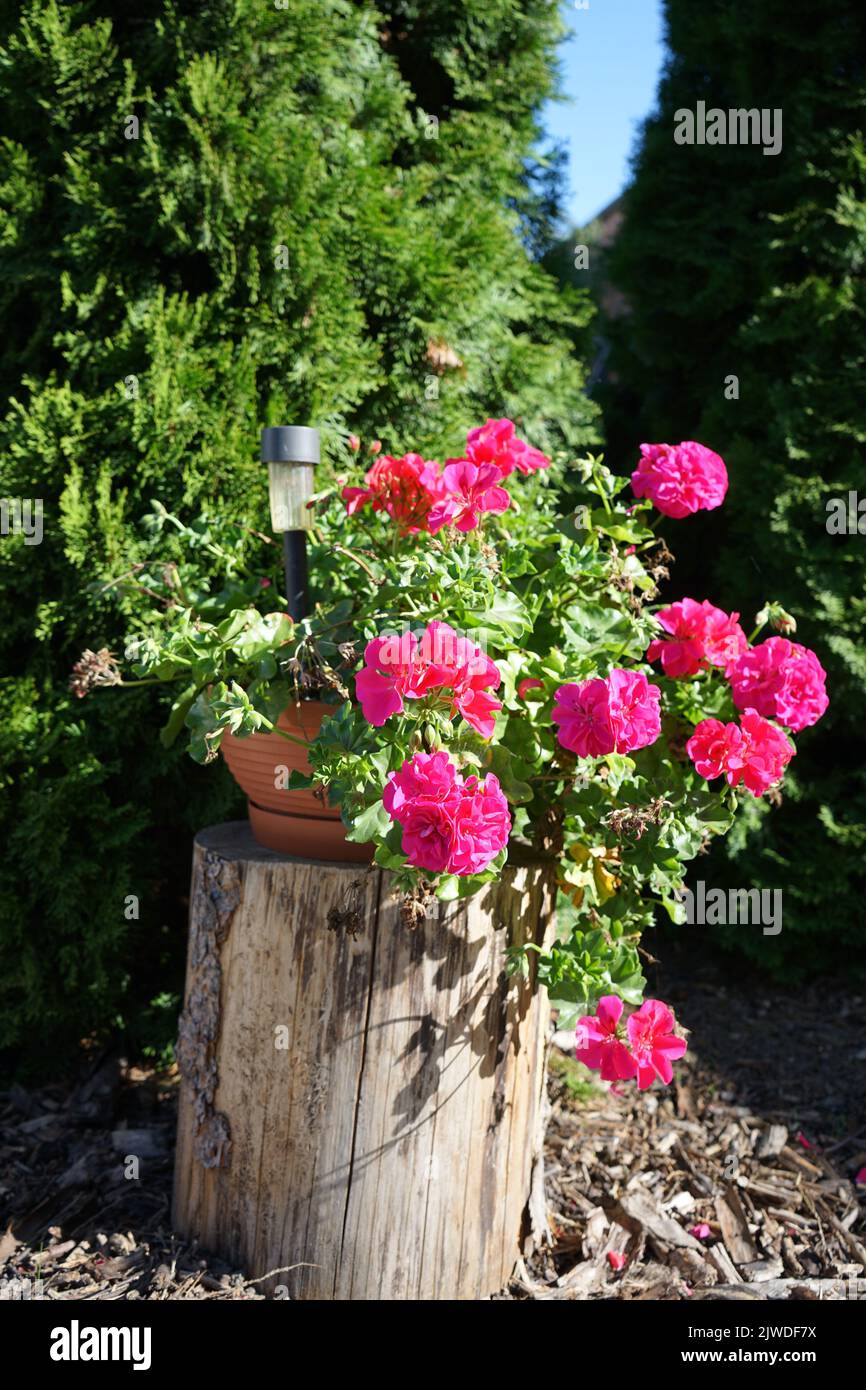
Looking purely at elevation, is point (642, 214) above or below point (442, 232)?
above

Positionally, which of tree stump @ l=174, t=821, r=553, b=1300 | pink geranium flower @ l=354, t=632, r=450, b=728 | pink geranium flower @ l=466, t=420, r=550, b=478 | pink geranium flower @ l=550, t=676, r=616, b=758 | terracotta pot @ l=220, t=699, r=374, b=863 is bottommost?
tree stump @ l=174, t=821, r=553, b=1300

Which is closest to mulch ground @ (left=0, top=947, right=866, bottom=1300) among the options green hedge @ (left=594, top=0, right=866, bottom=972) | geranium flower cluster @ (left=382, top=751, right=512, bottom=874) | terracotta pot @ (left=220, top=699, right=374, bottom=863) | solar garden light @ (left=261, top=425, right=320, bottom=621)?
green hedge @ (left=594, top=0, right=866, bottom=972)

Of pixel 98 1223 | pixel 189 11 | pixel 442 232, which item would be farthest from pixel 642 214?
pixel 98 1223

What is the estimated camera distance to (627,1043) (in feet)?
5.96

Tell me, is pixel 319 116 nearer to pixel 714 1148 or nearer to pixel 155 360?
pixel 155 360

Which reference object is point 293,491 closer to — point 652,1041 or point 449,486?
point 449,486

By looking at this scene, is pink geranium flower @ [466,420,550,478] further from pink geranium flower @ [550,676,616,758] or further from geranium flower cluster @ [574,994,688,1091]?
geranium flower cluster @ [574,994,688,1091]

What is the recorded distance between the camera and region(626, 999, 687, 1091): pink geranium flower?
1805mm

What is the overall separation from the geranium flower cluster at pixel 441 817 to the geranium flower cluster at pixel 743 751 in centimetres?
50

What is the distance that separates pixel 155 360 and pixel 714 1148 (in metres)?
2.37

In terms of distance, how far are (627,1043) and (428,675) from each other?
2.45 ft

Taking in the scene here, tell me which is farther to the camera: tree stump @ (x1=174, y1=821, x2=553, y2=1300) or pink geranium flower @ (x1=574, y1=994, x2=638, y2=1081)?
tree stump @ (x1=174, y1=821, x2=553, y2=1300)

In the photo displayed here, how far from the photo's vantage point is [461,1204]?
2006 millimetres

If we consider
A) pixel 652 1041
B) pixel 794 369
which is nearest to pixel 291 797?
pixel 652 1041
